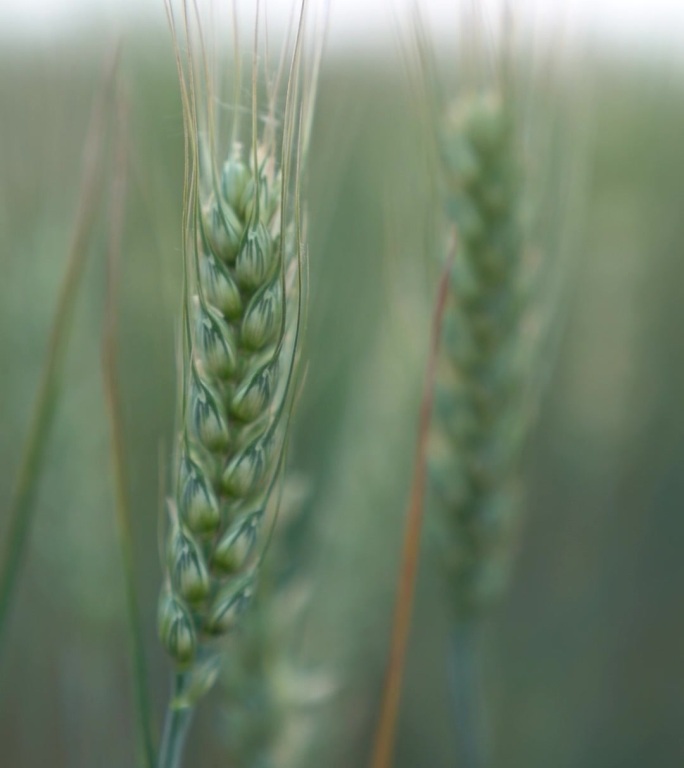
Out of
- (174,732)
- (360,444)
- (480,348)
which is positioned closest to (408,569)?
(174,732)

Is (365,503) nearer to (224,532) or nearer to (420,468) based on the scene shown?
(420,468)

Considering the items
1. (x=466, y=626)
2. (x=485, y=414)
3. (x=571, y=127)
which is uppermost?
(x=571, y=127)

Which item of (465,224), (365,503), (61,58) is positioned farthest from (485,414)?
(61,58)

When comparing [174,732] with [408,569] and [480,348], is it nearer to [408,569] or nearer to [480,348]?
[408,569]

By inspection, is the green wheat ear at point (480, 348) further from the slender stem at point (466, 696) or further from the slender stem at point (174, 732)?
the slender stem at point (174, 732)

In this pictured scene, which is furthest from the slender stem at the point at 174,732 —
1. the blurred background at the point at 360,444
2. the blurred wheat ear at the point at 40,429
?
the blurred background at the point at 360,444
